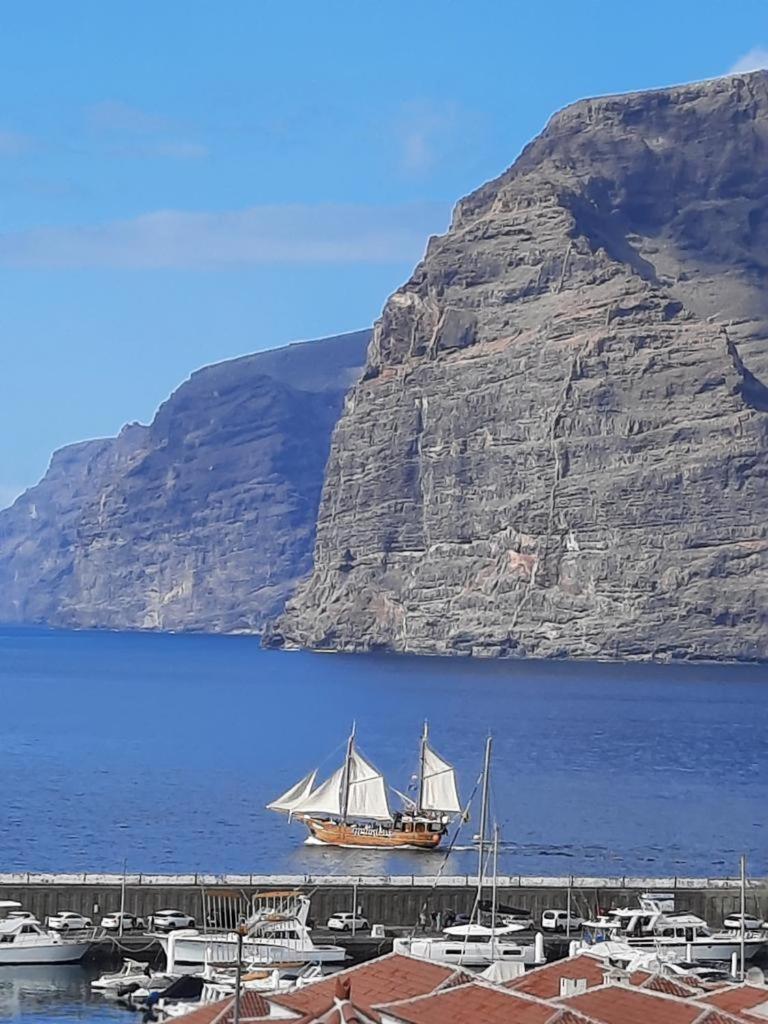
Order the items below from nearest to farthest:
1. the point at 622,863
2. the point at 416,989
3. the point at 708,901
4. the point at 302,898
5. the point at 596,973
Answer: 1. the point at 416,989
2. the point at 596,973
3. the point at 302,898
4. the point at 708,901
5. the point at 622,863

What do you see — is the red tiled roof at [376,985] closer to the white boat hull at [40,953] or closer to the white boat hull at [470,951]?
the white boat hull at [470,951]

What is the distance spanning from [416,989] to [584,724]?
505 ft

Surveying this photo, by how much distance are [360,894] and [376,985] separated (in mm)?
30941

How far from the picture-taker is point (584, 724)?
191250 millimetres

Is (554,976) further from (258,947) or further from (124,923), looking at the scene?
(124,923)

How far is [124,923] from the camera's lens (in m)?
64.8

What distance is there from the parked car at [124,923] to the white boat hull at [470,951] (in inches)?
310

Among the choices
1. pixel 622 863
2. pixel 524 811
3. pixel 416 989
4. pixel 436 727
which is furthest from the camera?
pixel 436 727

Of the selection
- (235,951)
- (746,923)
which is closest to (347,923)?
(235,951)

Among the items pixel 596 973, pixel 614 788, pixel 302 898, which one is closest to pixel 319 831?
pixel 614 788

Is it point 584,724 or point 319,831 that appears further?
point 584,724

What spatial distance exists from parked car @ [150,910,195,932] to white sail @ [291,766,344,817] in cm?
4610

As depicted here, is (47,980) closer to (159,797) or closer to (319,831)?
(319,831)

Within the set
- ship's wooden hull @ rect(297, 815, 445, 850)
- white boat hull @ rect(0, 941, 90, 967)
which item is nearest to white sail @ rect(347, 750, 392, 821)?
ship's wooden hull @ rect(297, 815, 445, 850)
